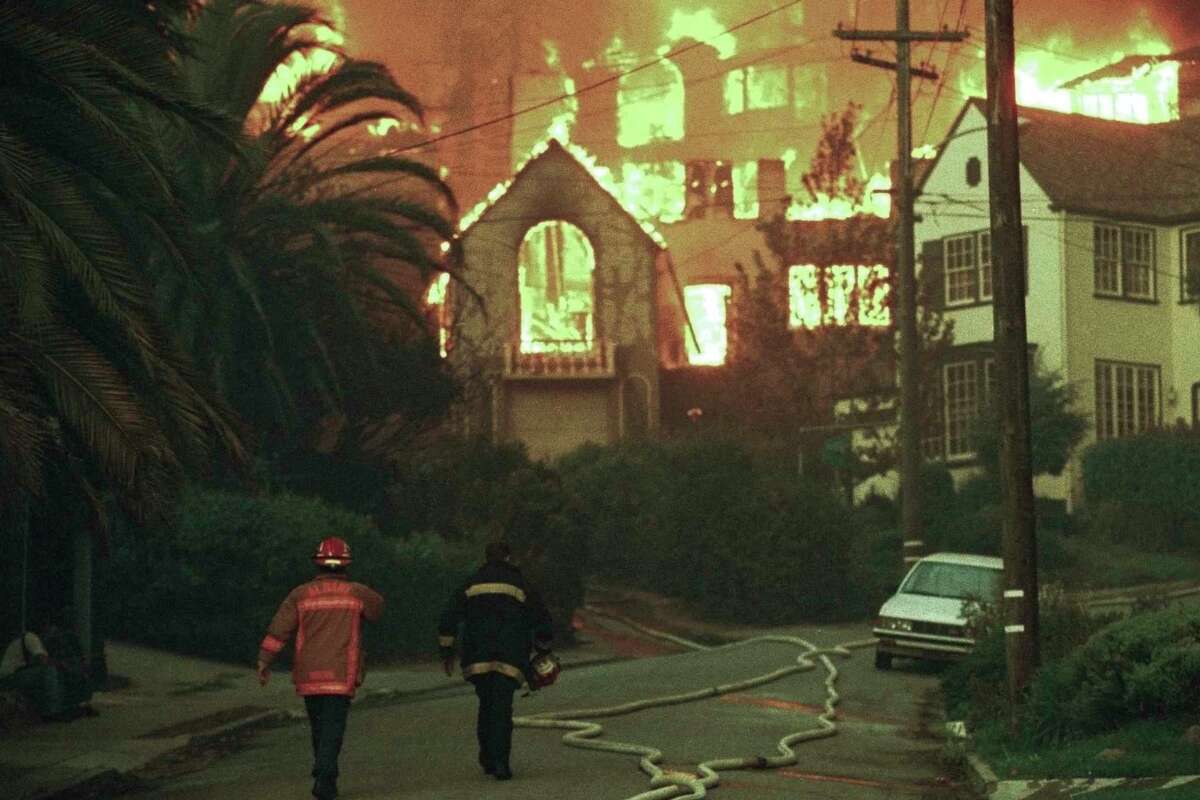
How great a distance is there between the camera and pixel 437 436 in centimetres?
4528

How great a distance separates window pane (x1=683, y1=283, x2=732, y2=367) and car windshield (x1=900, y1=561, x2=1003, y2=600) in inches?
1312

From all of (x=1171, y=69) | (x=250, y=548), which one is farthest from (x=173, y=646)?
(x=1171, y=69)

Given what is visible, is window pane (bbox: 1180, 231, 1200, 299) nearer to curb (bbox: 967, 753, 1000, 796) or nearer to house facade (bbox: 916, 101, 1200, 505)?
house facade (bbox: 916, 101, 1200, 505)

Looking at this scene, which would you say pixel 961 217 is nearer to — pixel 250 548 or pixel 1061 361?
pixel 1061 361

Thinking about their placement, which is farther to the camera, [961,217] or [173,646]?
[961,217]

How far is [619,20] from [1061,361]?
54.3m

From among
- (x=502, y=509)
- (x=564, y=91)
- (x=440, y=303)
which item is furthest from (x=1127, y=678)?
(x=564, y=91)

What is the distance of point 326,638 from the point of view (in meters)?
16.1

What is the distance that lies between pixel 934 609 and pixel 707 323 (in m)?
40.7

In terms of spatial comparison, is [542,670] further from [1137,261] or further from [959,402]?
[1137,261]

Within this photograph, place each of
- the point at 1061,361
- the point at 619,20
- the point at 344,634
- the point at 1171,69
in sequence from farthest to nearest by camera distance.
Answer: the point at 619,20
the point at 1171,69
the point at 1061,361
the point at 344,634

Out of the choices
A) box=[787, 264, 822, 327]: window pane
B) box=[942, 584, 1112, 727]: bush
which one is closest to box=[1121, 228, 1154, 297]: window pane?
box=[787, 264, 822, 327]: window pane

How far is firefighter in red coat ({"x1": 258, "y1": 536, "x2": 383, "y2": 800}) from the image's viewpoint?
52.4 feet

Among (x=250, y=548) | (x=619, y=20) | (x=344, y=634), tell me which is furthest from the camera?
(x=619, y=20)
